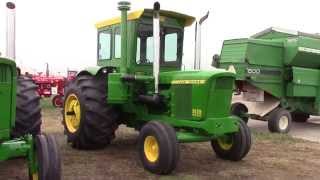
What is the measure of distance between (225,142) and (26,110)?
3.15 metres

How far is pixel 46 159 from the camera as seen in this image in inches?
198

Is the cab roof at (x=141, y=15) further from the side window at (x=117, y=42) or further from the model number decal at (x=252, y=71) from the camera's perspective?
the model number decal at (x=252, y=71)

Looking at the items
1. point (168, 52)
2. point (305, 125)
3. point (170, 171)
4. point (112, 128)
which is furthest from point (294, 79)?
point (170, 171)

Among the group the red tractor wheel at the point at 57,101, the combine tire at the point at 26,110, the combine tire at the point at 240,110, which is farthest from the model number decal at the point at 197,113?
the red tractor wheel at the point at 57,101

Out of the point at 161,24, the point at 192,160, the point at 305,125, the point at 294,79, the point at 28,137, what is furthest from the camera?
the point at 305,125

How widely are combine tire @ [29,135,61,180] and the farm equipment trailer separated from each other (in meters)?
7.89

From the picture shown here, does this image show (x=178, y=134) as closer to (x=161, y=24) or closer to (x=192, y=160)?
(x=192, y=160)

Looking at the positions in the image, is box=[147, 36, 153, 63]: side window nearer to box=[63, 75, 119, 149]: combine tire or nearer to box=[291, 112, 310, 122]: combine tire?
box=[63, 75, 119, 149]: combine tire

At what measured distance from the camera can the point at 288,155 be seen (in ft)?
28.3

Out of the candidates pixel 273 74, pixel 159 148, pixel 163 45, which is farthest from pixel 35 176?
pixel 273 74

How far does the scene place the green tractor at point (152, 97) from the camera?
23.3 feet

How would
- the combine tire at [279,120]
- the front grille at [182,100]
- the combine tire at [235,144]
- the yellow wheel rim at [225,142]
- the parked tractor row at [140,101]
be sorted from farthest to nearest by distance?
the combine tire at [279,120] < the yellow wheel rim at [225,142] < the combine tire at [235,144] < the front grille at [182,100] < the parked tractor row at [140,101]

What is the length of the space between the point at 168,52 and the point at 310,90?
239 inches

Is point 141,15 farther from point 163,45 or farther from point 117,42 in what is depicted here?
point 117,42
